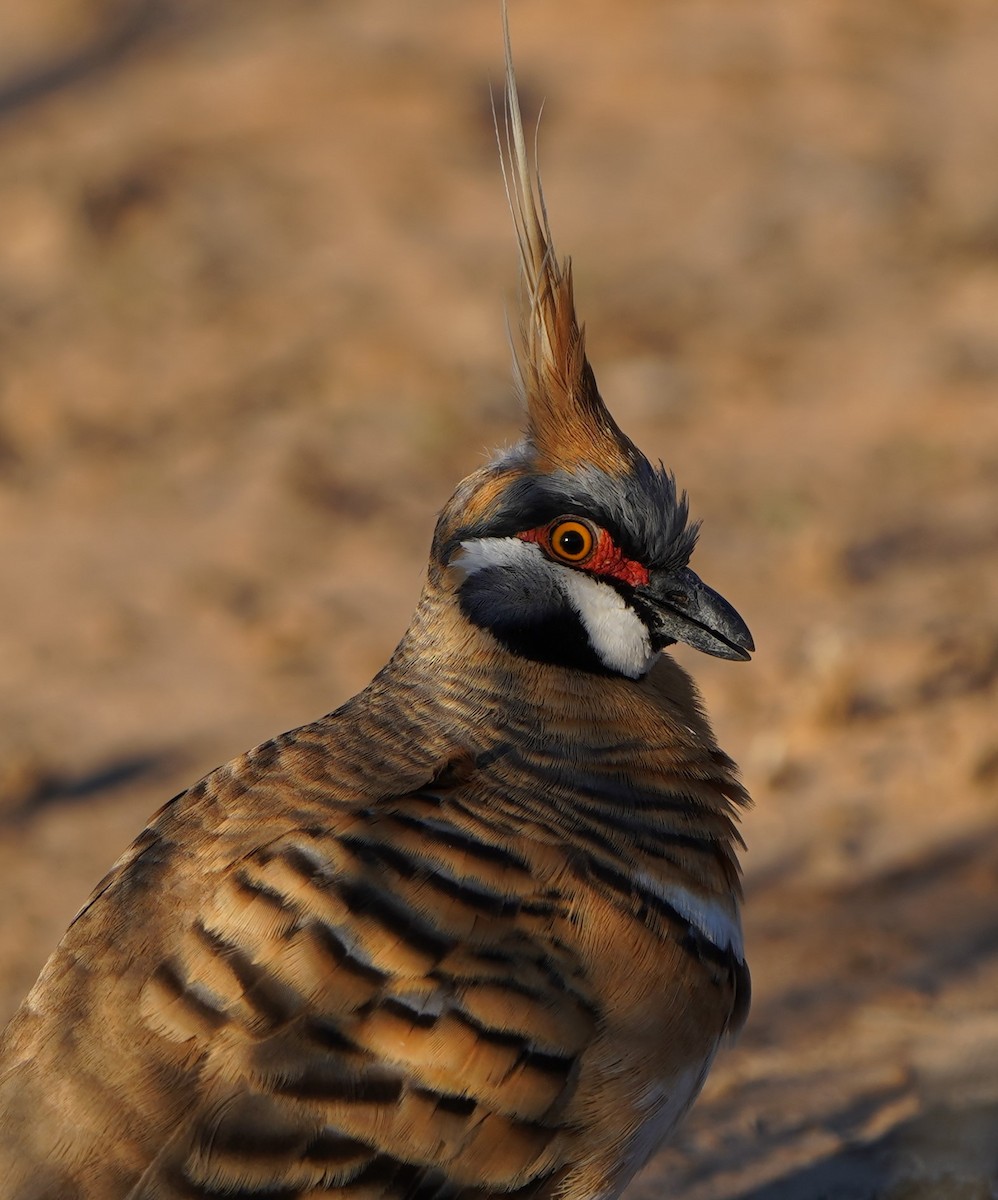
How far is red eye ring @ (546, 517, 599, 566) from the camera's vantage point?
3.83 metres

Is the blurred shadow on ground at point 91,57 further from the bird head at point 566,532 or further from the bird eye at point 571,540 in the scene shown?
the bird eye at point 571,540

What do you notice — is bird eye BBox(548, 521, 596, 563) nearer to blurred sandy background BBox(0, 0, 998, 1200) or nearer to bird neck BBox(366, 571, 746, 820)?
bird neck BBox(366, 571, 746, 820)

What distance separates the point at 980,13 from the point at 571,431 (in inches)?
352

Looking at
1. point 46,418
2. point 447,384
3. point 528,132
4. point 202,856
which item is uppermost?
point 528,132

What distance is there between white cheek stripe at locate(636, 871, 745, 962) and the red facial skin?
0.74 m

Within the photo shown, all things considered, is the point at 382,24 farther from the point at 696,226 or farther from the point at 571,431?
the point at 571,431

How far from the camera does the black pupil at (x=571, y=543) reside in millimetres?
3832

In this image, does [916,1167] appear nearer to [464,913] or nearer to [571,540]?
[464,913]

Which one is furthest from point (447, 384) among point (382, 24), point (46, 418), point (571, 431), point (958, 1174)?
point (958, 1174)

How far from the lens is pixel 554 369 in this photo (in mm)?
3887

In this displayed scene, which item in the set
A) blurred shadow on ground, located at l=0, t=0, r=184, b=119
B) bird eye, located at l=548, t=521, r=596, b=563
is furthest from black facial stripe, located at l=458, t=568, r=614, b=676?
blurred shadow on ground, located at l=0, t=0, r=184, b=119

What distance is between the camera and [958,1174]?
4.04 metres

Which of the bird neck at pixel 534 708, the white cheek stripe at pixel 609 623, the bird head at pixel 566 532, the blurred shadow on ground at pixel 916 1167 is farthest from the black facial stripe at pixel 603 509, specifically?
the blurred shadow on ground at pixel 916 1167

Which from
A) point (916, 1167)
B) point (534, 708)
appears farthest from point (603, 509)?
point (916, 1167)
